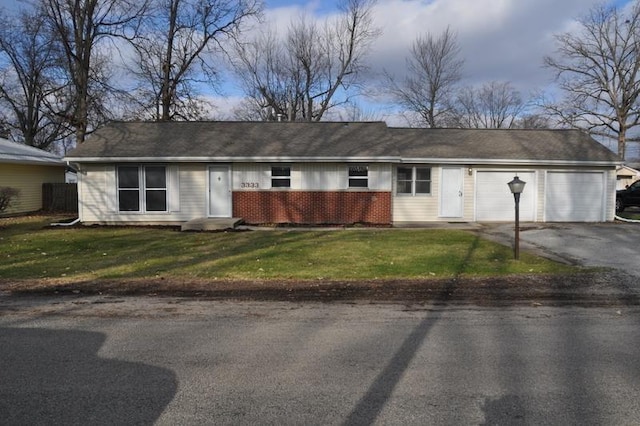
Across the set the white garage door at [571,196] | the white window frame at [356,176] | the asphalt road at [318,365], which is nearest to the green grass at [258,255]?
the asphalt road at [318,365]

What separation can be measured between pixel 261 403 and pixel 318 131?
17723mm

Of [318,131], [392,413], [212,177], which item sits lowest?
[392,413]

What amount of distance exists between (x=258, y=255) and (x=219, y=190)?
780 centimetres

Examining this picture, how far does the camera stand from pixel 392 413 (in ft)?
12.1

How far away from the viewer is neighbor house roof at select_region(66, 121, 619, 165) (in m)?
18.3

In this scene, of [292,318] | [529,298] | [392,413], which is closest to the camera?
[392,413]

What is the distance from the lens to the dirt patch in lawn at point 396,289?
24.3 feet

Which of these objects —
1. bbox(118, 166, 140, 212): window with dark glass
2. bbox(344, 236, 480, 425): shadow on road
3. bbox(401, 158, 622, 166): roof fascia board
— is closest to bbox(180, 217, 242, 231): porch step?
bbox(118, 166, 140, 212): window with dark glass

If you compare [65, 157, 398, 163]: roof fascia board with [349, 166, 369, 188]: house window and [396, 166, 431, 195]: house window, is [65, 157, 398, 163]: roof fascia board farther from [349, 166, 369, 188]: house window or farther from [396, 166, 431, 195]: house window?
[396, 166, 431, 195]: house window

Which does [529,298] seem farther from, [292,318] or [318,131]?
[318,131]

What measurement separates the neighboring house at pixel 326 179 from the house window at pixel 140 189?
0.04m

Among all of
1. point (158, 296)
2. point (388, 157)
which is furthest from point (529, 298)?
point (388, 157)

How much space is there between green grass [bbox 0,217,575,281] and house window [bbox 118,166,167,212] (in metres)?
2.27

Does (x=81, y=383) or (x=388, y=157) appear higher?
(x=388, y=157)
